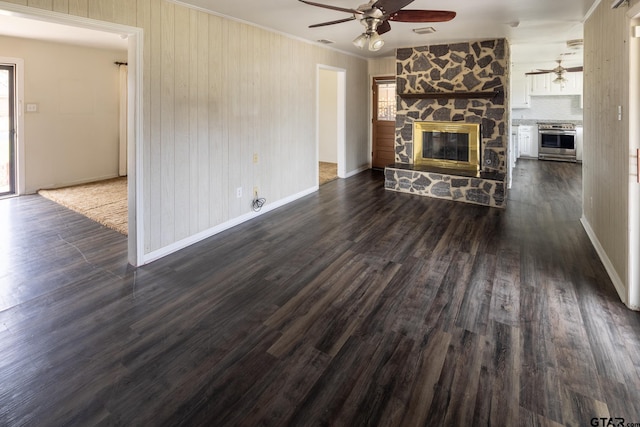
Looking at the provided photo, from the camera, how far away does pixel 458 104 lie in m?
5.92

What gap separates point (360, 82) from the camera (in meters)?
7.74

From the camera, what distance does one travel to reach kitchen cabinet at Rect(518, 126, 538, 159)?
9711mm

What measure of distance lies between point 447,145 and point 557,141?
4978mm

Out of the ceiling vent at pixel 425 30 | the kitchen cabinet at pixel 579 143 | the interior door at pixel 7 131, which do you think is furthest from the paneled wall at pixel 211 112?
the kitchen cabinet at pixel 579 143

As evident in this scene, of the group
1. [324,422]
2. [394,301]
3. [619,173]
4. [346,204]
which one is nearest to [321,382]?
[324,422]

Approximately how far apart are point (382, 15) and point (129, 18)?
2209mm

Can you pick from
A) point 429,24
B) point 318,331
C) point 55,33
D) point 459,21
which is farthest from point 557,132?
point 55,33

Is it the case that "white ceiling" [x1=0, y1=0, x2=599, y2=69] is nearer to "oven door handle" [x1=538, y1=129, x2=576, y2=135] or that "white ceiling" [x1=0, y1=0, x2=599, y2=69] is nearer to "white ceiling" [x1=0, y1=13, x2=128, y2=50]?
"white ceiling" [x1=0, y1=13, x2=128, y2=50]

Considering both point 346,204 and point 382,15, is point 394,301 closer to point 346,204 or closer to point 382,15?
point 382,15

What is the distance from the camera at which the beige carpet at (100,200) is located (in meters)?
4.80

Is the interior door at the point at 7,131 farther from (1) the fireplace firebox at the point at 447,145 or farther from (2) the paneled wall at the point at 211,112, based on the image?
(1) the fireplace firebox at the point at 447,145

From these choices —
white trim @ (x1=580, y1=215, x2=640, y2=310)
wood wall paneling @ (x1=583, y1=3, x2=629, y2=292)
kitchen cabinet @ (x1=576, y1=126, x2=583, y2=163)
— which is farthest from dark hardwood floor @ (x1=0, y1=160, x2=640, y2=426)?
kitchen cabinet @ (x1=576, y1=126, x2=583, y2=163)

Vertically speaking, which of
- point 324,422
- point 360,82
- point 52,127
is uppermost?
point 360,82

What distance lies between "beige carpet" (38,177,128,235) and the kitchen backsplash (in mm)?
10145
